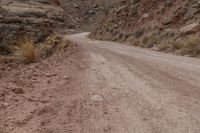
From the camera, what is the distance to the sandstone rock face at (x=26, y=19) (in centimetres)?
3550

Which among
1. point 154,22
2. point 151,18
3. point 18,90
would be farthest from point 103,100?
point 151,18

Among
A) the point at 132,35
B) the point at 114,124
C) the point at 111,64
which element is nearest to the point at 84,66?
the point at 111,64

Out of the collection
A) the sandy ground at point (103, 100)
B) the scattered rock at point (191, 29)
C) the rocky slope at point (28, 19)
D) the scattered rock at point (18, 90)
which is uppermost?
the scattered rock at point (191, 29)

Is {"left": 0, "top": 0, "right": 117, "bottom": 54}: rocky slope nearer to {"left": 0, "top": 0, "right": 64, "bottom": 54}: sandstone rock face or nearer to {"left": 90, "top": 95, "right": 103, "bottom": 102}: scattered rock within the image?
{"left": 0, "top": 0, "right": 64, "bottom": 54}: sandstone rock face

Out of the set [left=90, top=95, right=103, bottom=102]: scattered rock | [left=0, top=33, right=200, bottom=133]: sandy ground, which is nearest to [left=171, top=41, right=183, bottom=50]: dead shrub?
[left=0, top=33, right=200, bottom=133]: sandy ground

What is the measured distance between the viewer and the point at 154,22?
23.8 metres

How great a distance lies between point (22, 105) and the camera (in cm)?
660

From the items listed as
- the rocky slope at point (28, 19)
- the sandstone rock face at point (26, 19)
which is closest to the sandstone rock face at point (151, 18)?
the sandstone rock face at point (26, 19)

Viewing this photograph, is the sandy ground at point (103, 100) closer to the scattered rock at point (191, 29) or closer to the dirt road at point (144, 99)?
the dirt road at point (144, 99)

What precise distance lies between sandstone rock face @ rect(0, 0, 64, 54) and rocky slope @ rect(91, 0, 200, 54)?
277 inches

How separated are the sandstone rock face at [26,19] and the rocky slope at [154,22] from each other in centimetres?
703

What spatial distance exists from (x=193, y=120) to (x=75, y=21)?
56.5 metres

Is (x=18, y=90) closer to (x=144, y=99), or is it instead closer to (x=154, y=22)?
(x=144, y=99)

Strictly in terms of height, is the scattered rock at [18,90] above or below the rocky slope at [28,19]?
above
